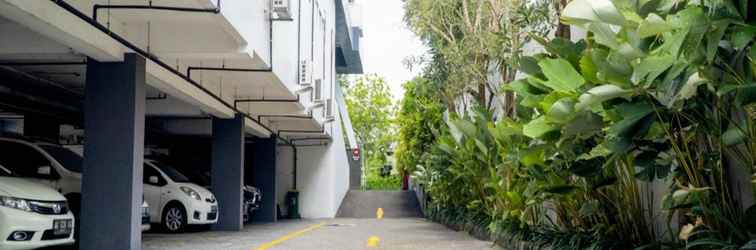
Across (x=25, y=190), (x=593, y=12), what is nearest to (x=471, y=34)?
(x=25, y=190)

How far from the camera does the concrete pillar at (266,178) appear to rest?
71.9 ft

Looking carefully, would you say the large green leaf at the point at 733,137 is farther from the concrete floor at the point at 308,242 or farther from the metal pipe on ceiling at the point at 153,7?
the concrete floor at the point at 308,242

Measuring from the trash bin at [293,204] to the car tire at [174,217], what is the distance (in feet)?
32.8

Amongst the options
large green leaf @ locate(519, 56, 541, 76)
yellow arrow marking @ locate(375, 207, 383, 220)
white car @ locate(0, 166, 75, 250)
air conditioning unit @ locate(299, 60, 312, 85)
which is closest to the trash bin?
yellow arrow marking @ locate(375, 207, 383, 220)

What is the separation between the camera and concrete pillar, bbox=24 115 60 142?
625 inches

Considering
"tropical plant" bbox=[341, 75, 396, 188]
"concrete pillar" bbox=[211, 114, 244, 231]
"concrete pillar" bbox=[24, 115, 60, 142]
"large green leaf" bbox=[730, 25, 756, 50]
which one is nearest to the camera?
"large green leaf" bbox=[730, 25, 756, 50]

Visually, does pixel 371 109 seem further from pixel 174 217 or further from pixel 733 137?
pixel 733 137

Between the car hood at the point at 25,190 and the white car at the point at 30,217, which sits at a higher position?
the car hood at the point at 25,190

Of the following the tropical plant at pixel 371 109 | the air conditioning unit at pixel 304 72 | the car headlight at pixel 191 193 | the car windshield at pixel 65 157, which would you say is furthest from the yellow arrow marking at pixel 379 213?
the tropical plant at pixel 371 109

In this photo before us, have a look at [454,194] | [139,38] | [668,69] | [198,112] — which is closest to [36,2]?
[139,38]

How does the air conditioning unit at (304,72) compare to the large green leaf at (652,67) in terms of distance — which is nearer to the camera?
the large green leaf at (652,67)

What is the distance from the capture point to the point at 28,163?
10875mm

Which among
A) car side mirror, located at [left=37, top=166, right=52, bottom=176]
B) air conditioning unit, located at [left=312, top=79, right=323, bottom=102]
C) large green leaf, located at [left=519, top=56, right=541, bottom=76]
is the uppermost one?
air conditioning unit, located at [left=312, top=79, right=323, bottom=102]

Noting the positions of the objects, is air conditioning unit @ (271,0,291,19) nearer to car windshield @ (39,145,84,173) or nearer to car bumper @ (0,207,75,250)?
car windshield @ (39,145,84,173)
